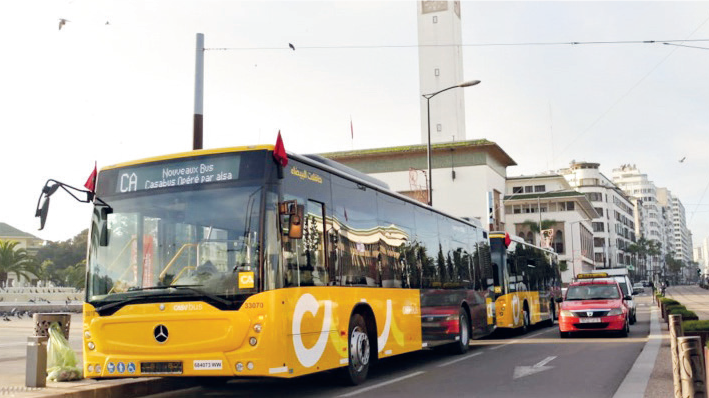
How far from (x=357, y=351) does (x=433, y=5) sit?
260 ft

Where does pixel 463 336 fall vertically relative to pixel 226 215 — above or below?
below

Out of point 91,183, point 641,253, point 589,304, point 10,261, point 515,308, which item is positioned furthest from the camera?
point 641,253

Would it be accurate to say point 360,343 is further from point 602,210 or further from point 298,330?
point 602,210

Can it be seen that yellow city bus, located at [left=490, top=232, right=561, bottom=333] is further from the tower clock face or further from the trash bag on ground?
the tower clock face

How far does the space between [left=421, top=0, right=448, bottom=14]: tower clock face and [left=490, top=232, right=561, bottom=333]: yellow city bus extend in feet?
194

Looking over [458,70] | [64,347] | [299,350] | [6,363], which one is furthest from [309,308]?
[458,70]

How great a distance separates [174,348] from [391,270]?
200 inches

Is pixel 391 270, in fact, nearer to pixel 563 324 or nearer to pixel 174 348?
pixel 174 348

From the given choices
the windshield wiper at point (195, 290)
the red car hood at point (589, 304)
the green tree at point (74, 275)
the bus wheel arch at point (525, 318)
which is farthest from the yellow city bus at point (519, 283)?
the green tree at point (74, 275)

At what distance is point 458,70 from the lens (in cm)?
8556

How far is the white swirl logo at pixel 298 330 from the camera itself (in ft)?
32.6

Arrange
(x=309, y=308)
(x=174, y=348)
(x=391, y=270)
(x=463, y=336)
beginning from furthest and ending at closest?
(x=463, y=336) → (x=391, y=270) → (x=309, y=308) → (x=174, y=348)

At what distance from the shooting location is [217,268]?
31.1 ft

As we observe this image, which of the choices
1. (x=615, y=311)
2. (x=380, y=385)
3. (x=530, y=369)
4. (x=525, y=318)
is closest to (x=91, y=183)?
(x=380, y=385)
